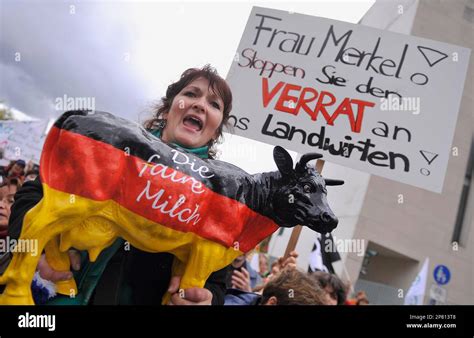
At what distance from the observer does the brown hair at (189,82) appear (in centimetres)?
169

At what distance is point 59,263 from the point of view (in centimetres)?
148

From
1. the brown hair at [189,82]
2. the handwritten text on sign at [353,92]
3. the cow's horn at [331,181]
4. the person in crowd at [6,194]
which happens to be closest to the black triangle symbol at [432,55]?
→ the handwritten text on sign at [353,92]

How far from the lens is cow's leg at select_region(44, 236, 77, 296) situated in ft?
4.80

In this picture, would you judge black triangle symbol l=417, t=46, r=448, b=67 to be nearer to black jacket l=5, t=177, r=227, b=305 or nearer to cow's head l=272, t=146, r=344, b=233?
cow's head l=272, t=146, r=344, b=233

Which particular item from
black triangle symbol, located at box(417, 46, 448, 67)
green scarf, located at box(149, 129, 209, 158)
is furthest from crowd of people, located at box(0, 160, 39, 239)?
black triangle symbol, located at box(417, 46, 448, 67)

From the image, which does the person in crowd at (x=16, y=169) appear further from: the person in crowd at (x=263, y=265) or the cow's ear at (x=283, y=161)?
the person in crowd at (x=263, y=265)

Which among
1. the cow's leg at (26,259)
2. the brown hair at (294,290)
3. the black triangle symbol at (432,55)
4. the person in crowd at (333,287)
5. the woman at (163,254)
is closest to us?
the cow's leg at (26,259)

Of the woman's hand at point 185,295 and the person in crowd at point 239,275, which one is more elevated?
the person in crowd at point 239,275

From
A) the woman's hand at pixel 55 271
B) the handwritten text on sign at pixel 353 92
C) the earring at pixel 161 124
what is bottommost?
the woman's hand at pixel 55 271

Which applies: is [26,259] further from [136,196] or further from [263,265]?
[263,265]

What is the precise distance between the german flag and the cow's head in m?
0.15

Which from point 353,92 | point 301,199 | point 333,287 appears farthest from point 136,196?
point 353,92

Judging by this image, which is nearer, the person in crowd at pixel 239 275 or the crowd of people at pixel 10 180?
the crowd of people at pixel 10 180

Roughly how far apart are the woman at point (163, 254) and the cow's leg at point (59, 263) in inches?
0.7
